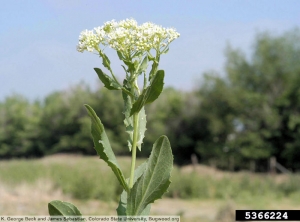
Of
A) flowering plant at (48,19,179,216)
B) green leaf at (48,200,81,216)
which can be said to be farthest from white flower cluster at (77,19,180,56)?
green leaf at (48,200,81,216)

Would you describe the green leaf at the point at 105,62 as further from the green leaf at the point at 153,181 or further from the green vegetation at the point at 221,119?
the green vegetation at the point at 221,119

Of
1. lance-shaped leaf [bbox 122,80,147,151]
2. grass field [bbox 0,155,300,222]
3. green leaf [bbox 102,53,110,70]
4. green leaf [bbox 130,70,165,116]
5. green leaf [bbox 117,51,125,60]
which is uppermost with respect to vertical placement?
green leaf [bbox 117,51,125,60]

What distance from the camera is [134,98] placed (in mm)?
1894

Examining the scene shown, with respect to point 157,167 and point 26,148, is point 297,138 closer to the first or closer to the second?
point 26,148

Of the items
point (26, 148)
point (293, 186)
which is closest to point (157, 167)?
point (293, 186)

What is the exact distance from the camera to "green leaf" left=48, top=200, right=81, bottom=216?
1.91m

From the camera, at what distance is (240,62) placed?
36.6 metres

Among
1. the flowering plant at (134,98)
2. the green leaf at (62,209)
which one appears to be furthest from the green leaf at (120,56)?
the green leaf at (62,209)

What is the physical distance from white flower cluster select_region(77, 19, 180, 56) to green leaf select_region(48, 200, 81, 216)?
62 centimetres

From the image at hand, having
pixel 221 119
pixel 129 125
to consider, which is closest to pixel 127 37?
pixel 129 125

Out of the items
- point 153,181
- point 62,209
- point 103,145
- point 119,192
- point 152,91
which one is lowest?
point 119,192

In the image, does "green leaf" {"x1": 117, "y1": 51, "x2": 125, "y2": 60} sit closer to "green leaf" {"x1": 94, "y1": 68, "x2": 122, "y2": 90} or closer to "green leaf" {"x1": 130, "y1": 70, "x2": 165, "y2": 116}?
"green leaf" {"x1": 94, "y1": 68, "x2": 122, "y2": 90}

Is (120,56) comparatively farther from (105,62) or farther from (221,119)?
(221,119)

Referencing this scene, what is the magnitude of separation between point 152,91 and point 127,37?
253 millimetres
